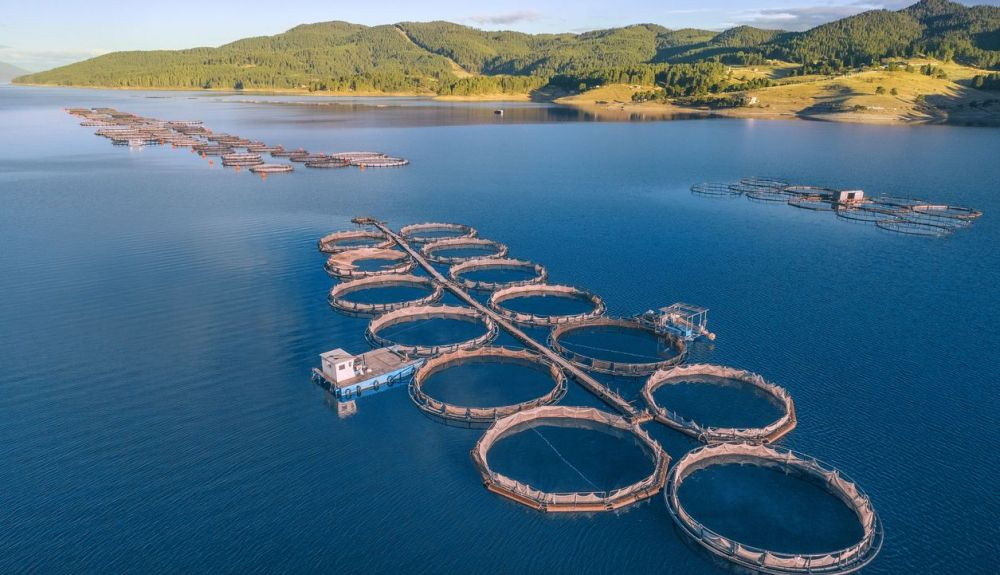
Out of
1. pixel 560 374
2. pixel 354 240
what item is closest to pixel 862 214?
pixel 560 374

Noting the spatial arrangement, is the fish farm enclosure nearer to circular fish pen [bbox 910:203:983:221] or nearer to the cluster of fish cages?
the cluster of fish cages

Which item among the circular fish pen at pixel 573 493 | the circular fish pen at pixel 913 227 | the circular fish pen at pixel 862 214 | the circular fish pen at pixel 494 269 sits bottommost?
the circular fish pen at pixel 573 493

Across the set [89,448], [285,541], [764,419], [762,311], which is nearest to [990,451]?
[764,419]

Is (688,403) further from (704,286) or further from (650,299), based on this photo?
(704,286)

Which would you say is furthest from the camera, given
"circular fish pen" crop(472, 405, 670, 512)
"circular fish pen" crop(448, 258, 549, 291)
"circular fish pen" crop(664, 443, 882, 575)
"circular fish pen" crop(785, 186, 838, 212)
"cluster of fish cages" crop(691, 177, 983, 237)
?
"circular fish pen" crop(785, 186, 838, 212)

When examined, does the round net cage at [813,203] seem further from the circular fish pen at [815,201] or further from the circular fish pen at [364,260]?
the circular fish pen at [364,260]

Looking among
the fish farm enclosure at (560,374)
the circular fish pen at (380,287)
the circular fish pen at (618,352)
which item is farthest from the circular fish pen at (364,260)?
the circular fish pen at (618,352)

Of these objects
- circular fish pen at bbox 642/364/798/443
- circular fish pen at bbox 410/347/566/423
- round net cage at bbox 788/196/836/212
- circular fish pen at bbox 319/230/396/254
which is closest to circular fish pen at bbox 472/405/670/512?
circular fish pen at bbox 410/347/566/423
